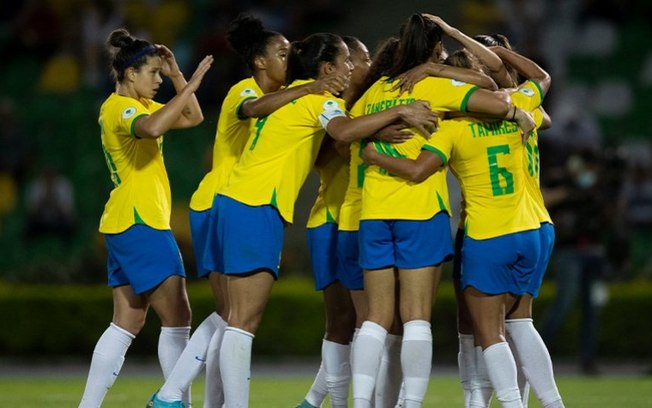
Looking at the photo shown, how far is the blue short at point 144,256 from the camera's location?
779cm

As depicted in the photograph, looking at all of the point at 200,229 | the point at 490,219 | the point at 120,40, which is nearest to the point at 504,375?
the point at 490,219

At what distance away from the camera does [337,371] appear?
26.3ft

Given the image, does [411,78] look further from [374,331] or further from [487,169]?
[374,331]

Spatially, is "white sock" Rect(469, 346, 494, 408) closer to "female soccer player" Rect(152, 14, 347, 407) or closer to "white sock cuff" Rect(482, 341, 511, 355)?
"white sock cuff" Rect(482, 341, 511, 355)

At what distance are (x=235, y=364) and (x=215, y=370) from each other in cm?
44

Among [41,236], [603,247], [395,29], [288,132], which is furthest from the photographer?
[395,29]

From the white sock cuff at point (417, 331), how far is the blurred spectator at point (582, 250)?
20.6 feet

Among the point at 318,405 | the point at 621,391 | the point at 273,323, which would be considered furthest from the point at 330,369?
the point at 273,323

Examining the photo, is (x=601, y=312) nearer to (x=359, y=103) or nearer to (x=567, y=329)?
(x=567, y=329)

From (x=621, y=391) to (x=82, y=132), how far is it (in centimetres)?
884

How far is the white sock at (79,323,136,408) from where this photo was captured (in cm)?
779

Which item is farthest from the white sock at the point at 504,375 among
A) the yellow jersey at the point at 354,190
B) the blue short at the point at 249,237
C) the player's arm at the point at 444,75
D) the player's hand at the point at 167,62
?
the player's hand at the point at 167,62

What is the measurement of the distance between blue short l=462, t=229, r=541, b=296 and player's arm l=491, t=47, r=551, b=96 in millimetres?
959

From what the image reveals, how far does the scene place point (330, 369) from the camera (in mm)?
8031
